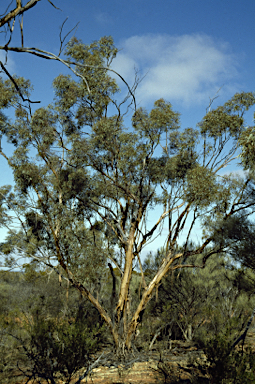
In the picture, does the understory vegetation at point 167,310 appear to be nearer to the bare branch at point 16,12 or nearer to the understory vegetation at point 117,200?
the understory vegetation at point 117,200

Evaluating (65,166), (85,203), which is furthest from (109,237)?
(65,166)

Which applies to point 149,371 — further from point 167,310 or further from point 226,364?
point 167,310

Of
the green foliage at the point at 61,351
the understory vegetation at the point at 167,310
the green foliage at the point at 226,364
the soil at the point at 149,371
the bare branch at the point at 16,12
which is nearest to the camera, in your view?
the bare branch at the point at 16,12

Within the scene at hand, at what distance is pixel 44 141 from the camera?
34.6ft

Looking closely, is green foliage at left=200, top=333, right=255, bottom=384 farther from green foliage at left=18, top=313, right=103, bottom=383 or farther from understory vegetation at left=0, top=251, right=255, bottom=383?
green foliage at left=18, top=313, right=103, bottom=383

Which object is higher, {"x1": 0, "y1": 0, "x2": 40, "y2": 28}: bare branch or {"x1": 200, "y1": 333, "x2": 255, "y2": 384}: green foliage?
{"x1": 0, "y1": 0, "x2": 40, "y2": 28}: bare branch

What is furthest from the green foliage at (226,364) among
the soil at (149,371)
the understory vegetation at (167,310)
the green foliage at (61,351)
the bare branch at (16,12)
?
the bare branch at (16,12)

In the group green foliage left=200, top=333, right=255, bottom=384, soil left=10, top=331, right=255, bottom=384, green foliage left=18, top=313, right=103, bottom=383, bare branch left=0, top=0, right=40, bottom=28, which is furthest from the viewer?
soil left=10, top=331, right=255, bottom=384

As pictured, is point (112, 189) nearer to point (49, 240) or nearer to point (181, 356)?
point (49, 240)

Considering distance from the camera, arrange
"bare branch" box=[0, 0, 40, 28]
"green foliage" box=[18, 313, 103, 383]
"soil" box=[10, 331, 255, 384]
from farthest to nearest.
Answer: "soil" box=[10, 331, 255, 384]
"green foliage" box=[18, 313, 103, 383]
"bare branch" box=[0, 0, 40, 28]

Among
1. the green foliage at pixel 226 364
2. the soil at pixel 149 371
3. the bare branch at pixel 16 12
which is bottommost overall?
the soil at pixel 149 371

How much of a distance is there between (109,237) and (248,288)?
559 centimetres

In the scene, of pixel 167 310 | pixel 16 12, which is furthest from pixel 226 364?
pixel 167 310

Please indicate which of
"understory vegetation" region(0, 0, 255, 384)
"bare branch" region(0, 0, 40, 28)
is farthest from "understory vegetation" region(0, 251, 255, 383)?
"bare branch" region(0, 0, 40, 28)
